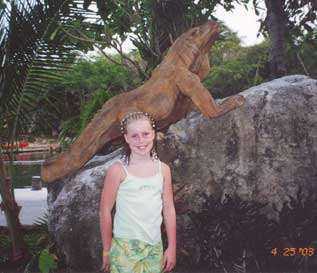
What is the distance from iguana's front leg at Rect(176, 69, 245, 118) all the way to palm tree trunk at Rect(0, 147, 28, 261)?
5.79 feet

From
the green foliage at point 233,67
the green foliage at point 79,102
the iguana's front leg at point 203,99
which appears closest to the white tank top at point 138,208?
the iguana's front leg at point 203,99

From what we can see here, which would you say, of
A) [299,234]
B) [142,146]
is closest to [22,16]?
[142,146]

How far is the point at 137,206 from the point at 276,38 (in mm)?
4942

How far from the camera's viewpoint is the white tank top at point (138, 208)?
208cm

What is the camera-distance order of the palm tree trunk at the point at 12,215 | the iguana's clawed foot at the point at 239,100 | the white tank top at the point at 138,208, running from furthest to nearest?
the palm tree trunk at the point at 12,215
the iguana's clawed foot at the point at 239,100
the white tank top at the point at 138,208

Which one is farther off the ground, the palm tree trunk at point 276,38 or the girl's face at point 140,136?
the palm tree trunk at point 276,38

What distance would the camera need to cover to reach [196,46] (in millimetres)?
4188

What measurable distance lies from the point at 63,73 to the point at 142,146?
7.53 feet

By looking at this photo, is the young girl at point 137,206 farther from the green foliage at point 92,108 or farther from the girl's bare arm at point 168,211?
the green foliage at point 92,108

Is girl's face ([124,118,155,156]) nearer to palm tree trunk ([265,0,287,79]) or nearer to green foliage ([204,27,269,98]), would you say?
palm tree trunk ([265,0,287,79])
